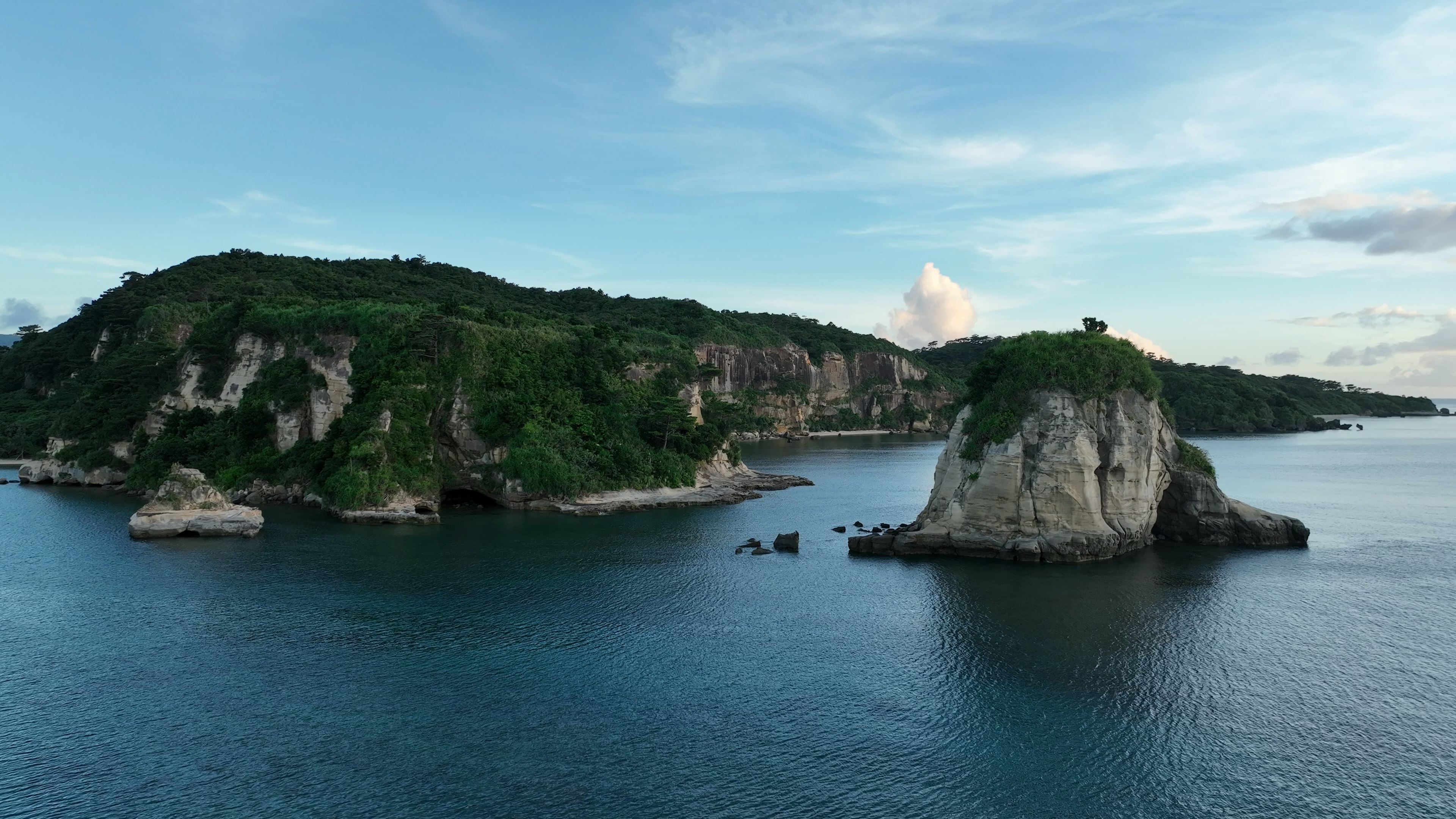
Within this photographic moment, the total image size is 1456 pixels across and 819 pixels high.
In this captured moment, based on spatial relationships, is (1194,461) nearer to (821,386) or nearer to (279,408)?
(279,408)

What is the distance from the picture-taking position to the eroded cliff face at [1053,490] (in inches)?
1585

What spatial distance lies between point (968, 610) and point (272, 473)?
51577 mm

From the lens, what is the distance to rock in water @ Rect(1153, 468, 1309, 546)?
45125 millimetres

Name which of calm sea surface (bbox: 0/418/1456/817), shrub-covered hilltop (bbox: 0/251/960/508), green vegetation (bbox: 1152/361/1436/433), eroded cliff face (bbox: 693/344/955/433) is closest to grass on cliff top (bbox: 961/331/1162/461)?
calm sea surface (bbox: 0/418/1456/817)


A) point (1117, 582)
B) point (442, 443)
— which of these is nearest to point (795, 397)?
point (442, 443)

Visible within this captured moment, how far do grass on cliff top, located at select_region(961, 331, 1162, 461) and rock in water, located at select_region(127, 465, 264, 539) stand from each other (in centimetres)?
4097

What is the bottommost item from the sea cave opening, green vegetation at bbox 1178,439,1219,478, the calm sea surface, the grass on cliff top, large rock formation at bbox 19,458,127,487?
the calm sea surface

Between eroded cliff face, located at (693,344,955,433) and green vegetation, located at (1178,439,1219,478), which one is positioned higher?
eroded cliff face, located at (693,344,955,433)

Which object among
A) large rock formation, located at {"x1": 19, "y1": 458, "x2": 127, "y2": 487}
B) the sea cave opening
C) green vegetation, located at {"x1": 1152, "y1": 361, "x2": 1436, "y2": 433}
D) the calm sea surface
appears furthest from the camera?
green vegetation, located at {"x1": 1152, "y1": 361, "x2": 1436, "y2": 433}

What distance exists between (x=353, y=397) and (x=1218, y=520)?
58012 millimetres

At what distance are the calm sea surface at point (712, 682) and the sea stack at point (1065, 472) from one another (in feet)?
5.75

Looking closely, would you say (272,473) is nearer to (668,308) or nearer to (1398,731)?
(1398,731)

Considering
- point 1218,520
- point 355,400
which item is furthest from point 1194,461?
point 355,400

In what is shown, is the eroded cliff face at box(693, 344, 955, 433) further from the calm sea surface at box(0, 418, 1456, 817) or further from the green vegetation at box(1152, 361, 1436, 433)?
the calm sea surface at box(0, 418, 1456, 817)
